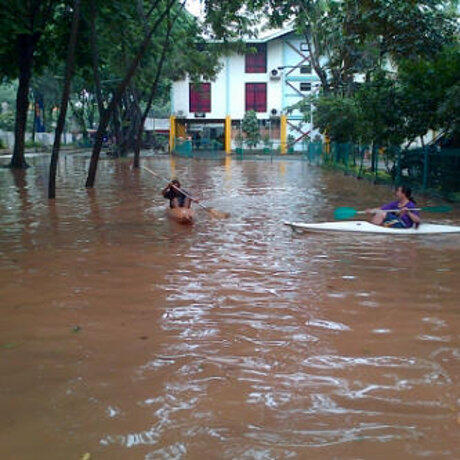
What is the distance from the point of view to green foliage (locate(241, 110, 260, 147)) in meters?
47.3

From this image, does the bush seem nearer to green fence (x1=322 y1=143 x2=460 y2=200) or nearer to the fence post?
green fence (x1=322 y1=143 x2=460 y2=200)

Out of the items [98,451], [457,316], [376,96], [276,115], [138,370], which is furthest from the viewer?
[276,115]

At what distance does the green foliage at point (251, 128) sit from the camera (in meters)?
47.3

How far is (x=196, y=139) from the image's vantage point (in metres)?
51.2

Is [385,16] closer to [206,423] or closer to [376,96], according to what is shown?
[376,96]

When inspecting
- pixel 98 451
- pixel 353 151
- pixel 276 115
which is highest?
pixel 276 115

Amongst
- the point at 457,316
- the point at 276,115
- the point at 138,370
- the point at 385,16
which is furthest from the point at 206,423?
the point at 276,115

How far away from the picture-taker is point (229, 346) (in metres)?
5.15

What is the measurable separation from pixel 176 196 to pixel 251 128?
35.3 meters

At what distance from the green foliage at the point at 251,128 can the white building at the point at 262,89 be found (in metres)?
1.60

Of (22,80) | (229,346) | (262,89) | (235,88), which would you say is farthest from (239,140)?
(229,346)

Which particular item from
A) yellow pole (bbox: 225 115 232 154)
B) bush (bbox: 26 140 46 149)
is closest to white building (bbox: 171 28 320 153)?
yellow pole (bbox: 225 115 232 154)

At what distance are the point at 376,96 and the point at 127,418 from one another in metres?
15.3

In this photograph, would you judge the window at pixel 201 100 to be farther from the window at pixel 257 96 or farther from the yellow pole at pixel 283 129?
the yellow pole at pixel 283 129
